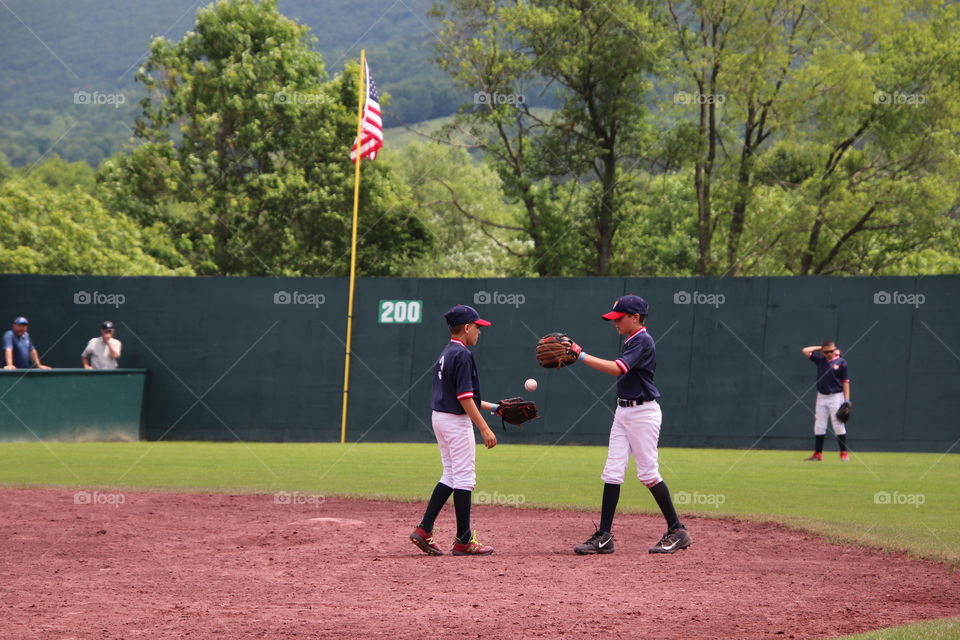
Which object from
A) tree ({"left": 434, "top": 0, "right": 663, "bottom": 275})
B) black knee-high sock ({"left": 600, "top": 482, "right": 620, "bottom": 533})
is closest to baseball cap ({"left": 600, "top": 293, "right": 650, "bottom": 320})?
black knee-high sock ({"left": 600, "top": 482, "right": 620, "bottom": 533})

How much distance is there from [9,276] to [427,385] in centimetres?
950

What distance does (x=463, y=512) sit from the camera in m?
8.77

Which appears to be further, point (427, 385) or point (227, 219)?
point (227, 219)

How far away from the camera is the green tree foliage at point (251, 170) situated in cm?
4497

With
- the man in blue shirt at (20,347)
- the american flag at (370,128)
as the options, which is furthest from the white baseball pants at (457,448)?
the american flag at (370,128)

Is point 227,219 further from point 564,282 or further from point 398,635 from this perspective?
point 398,635

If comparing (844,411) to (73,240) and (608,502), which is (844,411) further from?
(73,240)

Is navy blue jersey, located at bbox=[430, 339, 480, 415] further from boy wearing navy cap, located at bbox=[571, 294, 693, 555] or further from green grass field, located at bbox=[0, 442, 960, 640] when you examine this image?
green grass field, located at bbox=[0, 442, 960, 640]

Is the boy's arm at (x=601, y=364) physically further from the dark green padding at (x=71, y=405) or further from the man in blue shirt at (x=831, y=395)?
the dark green padding at (x=71, y=405)

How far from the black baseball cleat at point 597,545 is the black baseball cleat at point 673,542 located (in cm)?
35

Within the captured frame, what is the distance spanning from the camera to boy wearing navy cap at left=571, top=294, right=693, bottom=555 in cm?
873

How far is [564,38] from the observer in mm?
39125

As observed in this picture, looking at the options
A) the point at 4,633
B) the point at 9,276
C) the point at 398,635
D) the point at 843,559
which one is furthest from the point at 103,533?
the point at 9,276

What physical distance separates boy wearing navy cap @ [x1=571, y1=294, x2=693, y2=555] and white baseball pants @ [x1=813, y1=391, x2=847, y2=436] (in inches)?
382
